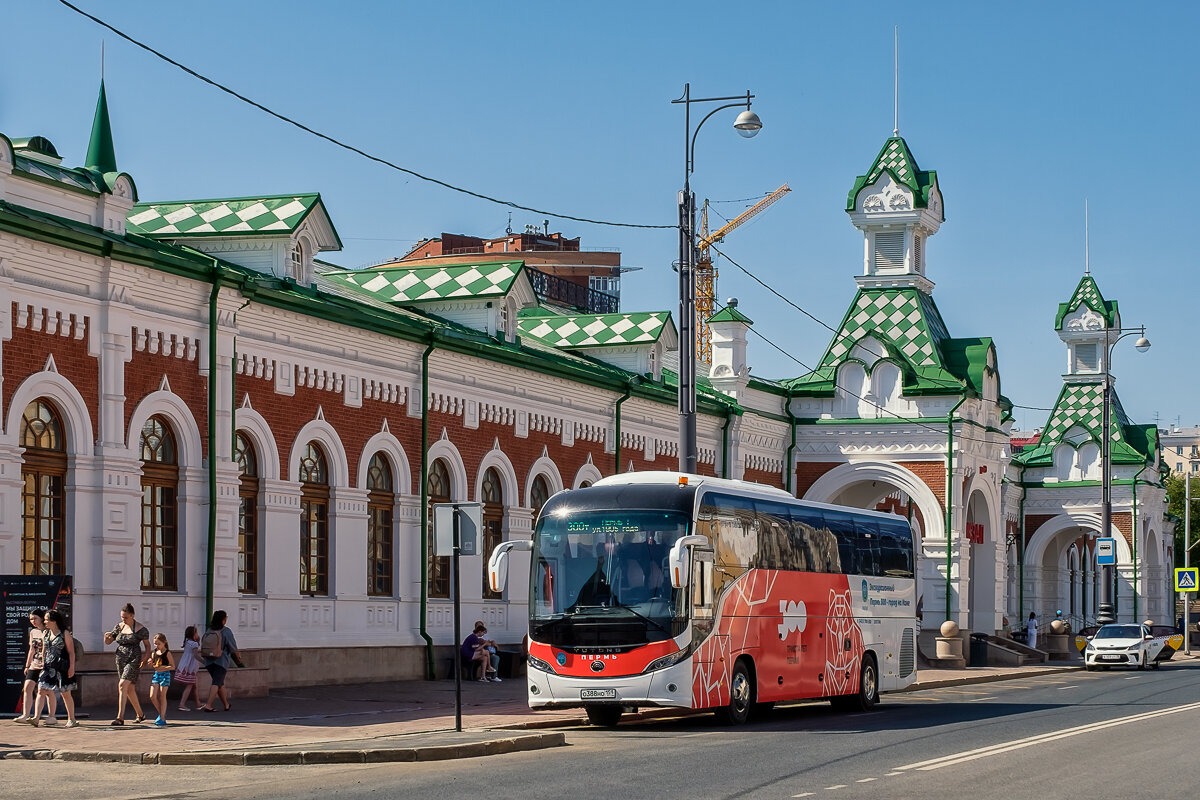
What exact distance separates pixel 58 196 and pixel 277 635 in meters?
7.96

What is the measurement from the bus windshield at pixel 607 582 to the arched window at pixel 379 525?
871cm

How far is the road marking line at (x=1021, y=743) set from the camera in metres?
17.2

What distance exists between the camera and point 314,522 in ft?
96.4

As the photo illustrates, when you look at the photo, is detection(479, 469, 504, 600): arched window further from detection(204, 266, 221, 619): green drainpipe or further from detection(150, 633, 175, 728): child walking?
detection(150, 633, 175, 728): child walking

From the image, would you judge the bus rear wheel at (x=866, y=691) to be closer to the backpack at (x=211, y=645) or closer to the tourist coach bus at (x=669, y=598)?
the tourist coach bus at (x=669, y=598)

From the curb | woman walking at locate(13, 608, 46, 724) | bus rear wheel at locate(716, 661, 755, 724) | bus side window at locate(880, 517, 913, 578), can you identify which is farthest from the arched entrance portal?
the curb

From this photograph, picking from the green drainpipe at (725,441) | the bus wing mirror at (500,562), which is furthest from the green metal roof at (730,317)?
the bus wing mirror at (500,562)

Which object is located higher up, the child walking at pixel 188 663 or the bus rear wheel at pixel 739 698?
the child walking at pixel 188 663

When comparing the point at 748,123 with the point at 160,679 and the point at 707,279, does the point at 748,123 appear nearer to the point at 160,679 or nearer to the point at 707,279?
the point at 160,679

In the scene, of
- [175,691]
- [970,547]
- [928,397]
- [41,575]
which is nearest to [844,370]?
[928,397]

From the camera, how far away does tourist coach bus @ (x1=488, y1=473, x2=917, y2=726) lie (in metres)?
22.0

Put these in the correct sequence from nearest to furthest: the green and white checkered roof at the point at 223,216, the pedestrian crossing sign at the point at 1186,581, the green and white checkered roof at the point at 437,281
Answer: the green and white checkered roof at the point at 223,216 → the green and white checkered roof at the point at 437,281 → the pedestrian crossing sign at the point at 1186,581

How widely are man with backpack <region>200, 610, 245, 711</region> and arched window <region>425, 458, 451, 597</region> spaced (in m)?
8.52

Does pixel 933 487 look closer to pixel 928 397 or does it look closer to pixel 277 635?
pixel 928 397
